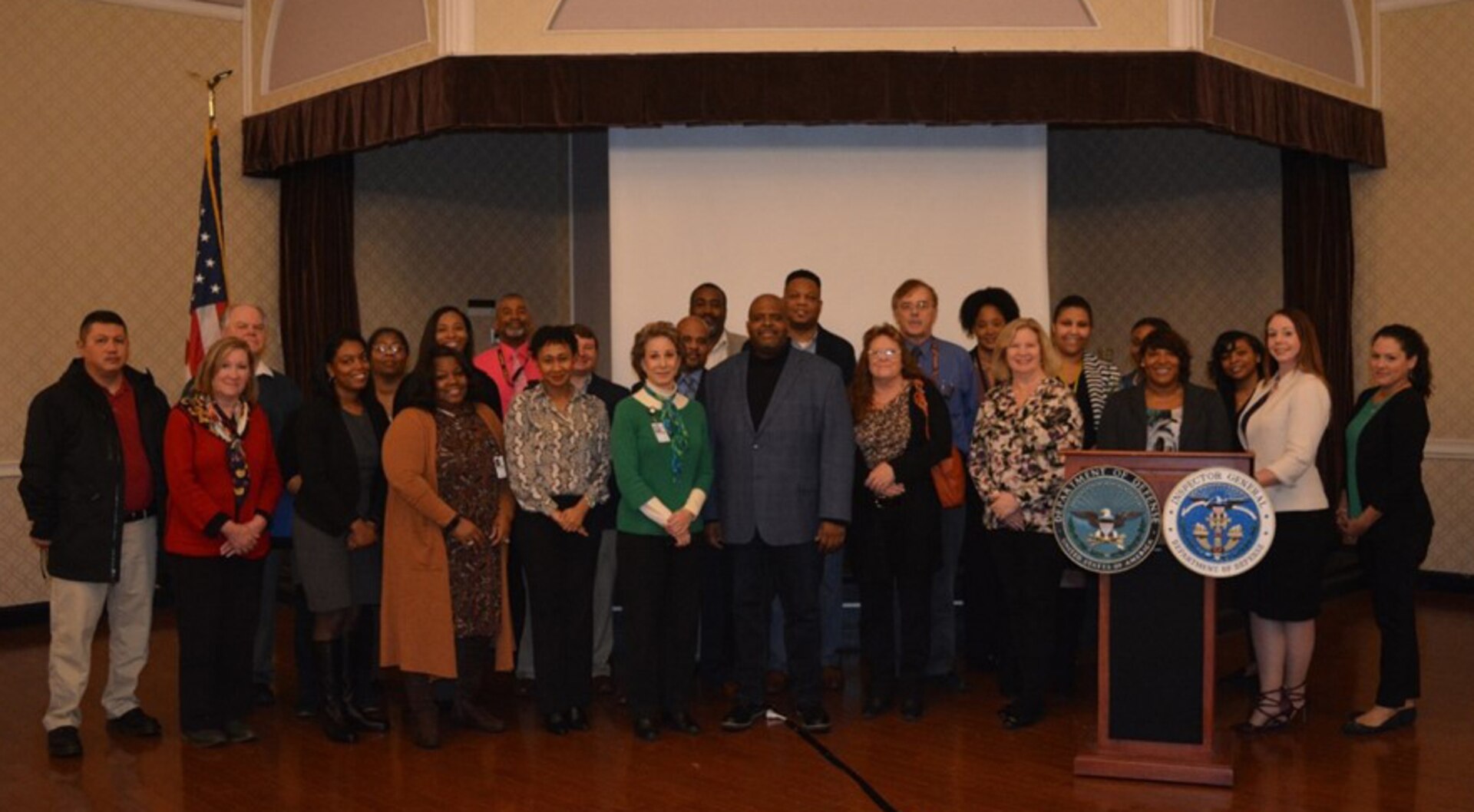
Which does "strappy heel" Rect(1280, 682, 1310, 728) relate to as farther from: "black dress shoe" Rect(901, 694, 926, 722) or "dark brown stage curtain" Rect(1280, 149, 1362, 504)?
"dark brown stage curtain" Rect(1280, 149, 1362, 504)

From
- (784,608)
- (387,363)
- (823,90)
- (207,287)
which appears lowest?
(784,608)

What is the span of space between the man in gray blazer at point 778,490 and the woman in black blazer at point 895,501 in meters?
0.18

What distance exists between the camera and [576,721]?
5.40 meters

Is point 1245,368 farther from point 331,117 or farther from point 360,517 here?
point 331,117

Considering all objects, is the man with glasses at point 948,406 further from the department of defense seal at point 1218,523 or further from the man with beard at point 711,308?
the department of defense seal at point 1218,523

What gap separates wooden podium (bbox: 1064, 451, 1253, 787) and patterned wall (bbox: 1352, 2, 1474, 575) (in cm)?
465

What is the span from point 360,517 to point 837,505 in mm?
1720

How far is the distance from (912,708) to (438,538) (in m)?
1.86

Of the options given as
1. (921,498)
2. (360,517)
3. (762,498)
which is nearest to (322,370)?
(360,517)

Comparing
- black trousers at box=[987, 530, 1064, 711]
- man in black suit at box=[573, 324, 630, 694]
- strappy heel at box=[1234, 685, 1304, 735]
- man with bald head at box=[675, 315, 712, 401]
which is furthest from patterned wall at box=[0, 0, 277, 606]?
strappy heel at box=[1234, 685, 1304, 735]

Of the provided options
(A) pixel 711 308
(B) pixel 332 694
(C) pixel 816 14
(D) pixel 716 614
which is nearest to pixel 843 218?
(C) pixel 816 14

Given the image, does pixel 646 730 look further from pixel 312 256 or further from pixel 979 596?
pixel 312 256

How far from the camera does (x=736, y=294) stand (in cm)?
769

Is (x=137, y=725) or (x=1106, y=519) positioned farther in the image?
(x=137, y=725)
